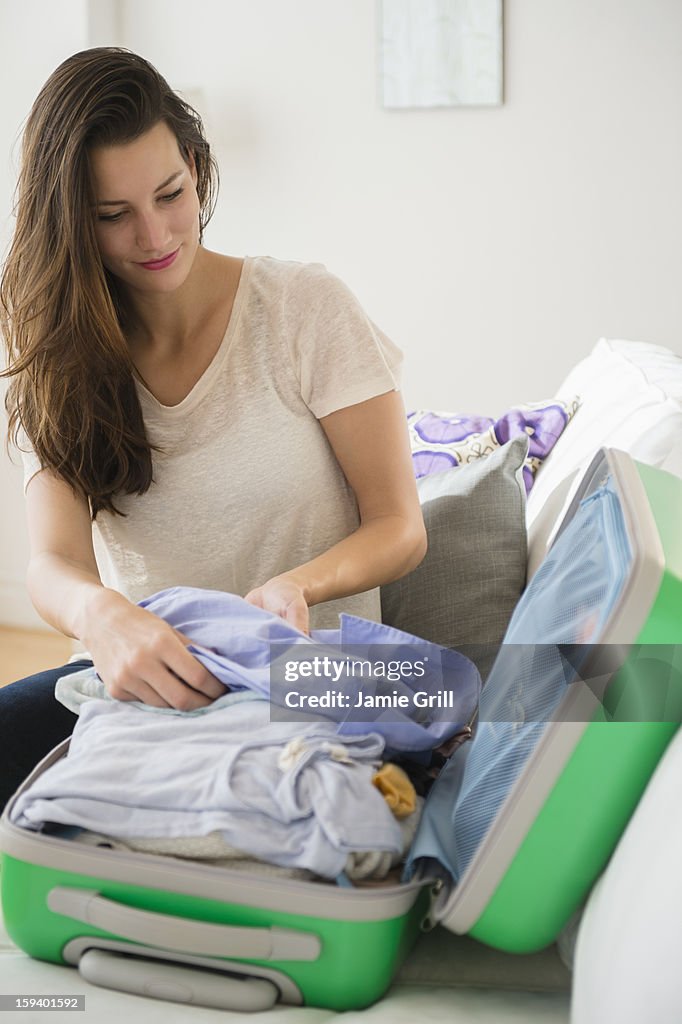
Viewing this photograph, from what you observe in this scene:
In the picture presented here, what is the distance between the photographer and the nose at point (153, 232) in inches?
48.5

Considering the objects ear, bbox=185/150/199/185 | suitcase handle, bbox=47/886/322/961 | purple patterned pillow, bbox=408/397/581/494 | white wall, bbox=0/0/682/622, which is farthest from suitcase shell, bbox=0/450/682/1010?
white wall, bbox=0/0/682/622

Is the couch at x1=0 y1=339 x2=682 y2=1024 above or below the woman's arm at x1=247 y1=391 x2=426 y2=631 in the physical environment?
below

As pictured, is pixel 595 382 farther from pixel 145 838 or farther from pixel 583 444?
pixel 145 838

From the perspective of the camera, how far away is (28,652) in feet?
10.8

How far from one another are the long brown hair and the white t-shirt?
0.05 m

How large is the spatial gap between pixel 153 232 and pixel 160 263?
1.9 inches

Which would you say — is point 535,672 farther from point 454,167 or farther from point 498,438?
point 454,167

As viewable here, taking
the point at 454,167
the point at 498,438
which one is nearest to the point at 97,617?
the point at 498,438

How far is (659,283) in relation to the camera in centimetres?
271

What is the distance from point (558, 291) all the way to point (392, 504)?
5.58 feet

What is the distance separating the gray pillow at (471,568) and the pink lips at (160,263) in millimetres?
492

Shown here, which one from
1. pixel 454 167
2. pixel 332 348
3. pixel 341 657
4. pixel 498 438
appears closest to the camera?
pixel 341 657

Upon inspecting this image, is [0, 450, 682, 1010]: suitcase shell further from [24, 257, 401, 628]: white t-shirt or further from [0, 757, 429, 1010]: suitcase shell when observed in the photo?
[24, 257, 401, 628]: white t-shirt

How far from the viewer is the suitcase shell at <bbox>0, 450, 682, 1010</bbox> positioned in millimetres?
707
